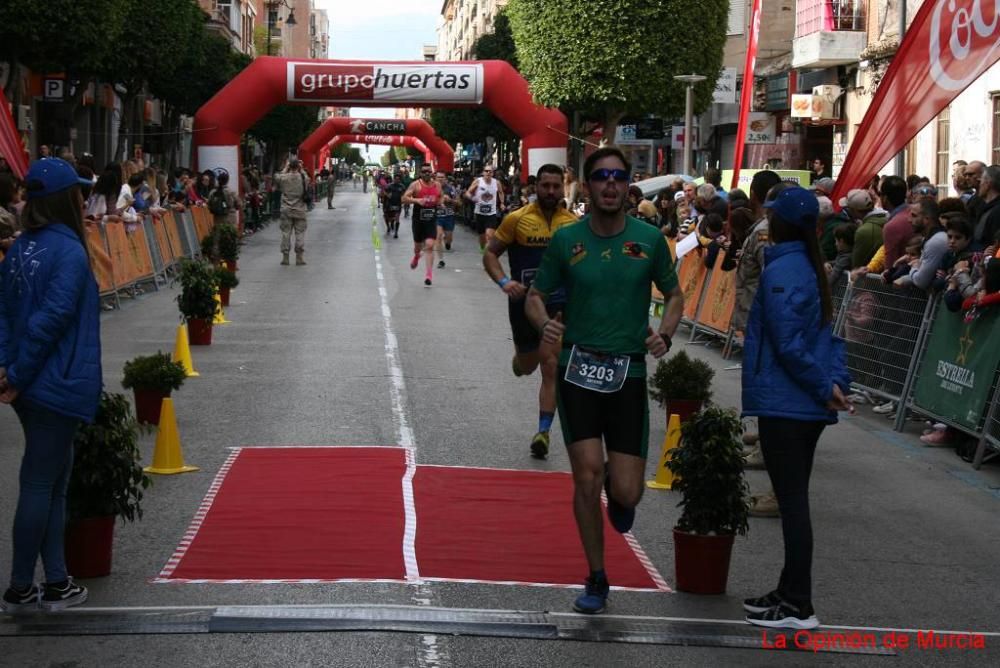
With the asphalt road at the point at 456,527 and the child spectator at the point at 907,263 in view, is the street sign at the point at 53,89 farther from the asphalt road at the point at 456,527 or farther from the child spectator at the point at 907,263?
the child spectator at the point at 907,263

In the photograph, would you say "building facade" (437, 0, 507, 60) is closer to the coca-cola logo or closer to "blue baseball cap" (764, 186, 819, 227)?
the coca-cola logo

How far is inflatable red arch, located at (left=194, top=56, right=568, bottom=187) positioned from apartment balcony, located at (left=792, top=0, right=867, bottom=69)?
6.12m

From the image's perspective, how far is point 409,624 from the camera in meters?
5.78

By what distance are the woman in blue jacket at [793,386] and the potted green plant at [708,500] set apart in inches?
13.1

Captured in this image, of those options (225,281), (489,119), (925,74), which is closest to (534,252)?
(925,74)

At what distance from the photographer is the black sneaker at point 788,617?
593 cm

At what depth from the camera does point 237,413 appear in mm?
11148

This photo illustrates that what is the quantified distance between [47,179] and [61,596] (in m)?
1.65

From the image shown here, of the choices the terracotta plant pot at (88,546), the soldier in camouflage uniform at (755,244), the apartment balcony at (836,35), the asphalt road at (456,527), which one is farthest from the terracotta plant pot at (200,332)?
the apartment balcony at (836,35)

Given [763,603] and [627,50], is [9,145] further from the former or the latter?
[627,50]

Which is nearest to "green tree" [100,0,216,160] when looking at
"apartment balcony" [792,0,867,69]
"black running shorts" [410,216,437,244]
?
"black running shorts" [410,216,437,244]

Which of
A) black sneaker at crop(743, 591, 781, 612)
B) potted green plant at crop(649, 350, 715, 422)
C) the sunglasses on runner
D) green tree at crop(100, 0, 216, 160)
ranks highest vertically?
green tree at crop(100, 0, 216, 160)

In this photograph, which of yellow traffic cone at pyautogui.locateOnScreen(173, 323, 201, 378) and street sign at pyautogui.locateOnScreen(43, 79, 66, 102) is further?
street sign at pyautogui.locateOnScreen(43, 79, 66, 102)

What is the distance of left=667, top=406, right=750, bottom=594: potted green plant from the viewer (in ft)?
20.9
